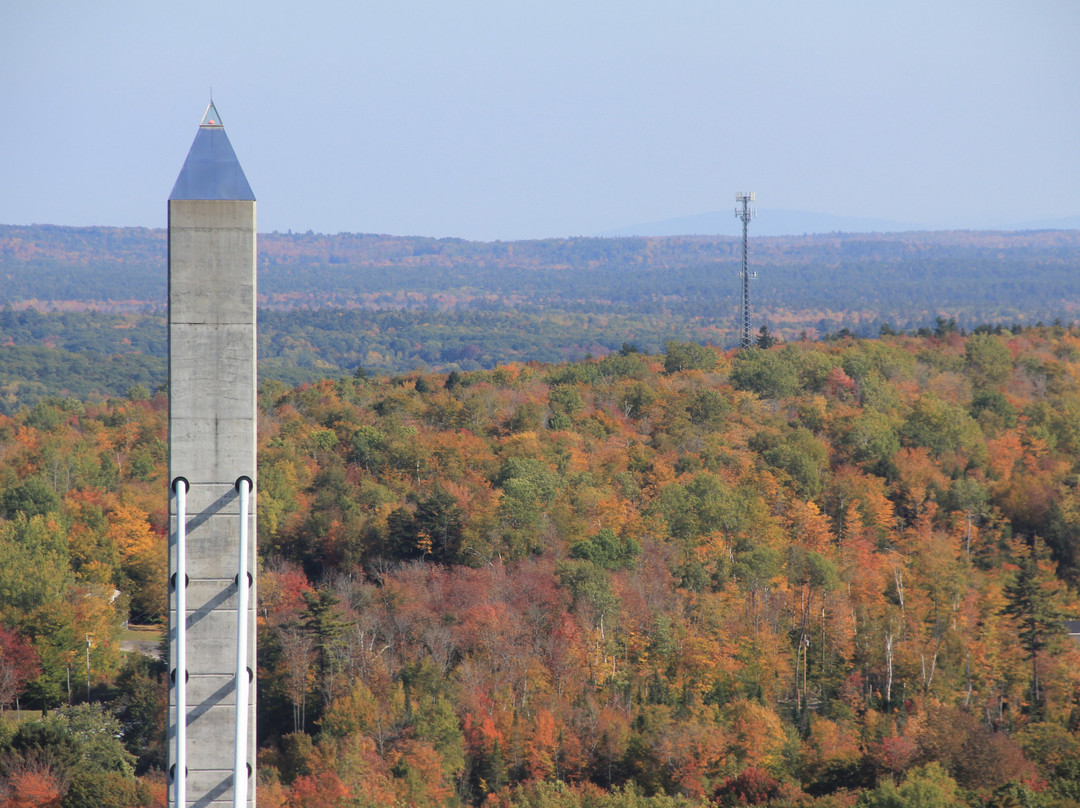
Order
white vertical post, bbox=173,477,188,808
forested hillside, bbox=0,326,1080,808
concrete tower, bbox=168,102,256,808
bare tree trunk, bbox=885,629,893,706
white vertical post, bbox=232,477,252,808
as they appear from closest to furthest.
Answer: white vertical post, bbox=232,477,252,808
white vertical post, bbox=173,477,188,808
concrete tower, bbox=168,102,256,808
forested hillside, bbox=0,326,1080,808
bare tree trunk, bbox=885,629,893,706

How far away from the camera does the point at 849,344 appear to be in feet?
320

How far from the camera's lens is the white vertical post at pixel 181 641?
54.9 feet

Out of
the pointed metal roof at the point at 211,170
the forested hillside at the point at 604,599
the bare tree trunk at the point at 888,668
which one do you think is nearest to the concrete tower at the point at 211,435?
the pointed metal roof at the point at 211,170

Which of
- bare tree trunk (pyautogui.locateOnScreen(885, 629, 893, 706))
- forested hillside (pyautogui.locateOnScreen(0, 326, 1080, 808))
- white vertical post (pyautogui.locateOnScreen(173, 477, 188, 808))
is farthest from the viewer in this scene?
bare tree trunk (pyautogui.locateOnScreen(885, 629, 893, 706))

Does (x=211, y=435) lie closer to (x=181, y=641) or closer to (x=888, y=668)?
(x=181, y=641)

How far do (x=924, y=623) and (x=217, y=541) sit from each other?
38618 mm

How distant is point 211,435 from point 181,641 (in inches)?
105

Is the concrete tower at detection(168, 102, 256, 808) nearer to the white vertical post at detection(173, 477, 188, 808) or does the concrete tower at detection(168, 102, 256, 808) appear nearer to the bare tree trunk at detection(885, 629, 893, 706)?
the white vertical post at detection(173, 477, 188, 808)

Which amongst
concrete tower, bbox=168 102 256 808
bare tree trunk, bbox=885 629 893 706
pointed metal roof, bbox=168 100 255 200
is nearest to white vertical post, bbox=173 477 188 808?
concrete tower, bbox=168 102 256 808

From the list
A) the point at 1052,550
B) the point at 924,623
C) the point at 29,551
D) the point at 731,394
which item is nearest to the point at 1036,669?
the point at 924,623

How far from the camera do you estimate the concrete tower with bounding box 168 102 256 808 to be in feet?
57.6

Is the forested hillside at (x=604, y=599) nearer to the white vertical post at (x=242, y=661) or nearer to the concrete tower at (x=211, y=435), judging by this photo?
the concrete tower at (x=211, y=435)

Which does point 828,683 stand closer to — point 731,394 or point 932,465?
point 932,465

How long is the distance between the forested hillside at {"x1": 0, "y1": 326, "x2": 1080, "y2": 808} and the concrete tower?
66.0ft
